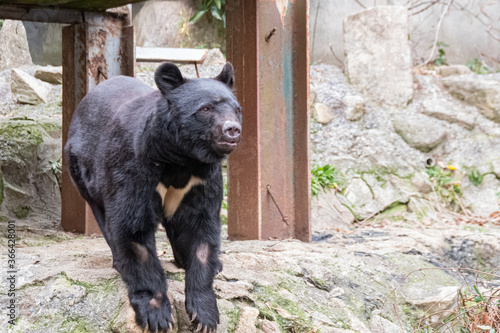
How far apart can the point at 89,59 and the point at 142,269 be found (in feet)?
8.71

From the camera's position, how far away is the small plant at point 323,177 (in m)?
7.17

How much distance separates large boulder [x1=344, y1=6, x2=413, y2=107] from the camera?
327 inches

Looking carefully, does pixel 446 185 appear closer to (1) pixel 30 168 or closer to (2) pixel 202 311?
(1) pixel 30 168

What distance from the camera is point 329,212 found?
6.89 meters

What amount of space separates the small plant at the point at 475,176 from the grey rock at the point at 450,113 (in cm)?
79

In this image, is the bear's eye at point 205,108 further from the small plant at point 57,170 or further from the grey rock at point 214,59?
the grey rock at point 214,59

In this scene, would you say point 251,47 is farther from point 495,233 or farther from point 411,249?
point 495,233

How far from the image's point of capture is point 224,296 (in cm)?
318

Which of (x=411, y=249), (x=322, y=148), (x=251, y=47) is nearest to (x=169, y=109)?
(x=251, y=47)

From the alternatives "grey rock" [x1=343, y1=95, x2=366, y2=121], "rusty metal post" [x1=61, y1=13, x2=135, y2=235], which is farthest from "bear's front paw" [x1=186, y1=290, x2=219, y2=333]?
"grey rock" [x1=343, y1=95, x2=366, y2=121]

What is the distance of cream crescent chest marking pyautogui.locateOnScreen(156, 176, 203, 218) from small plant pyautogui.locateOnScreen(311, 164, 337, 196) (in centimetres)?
421

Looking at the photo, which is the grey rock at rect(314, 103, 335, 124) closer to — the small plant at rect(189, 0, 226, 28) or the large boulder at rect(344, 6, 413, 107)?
the large boulder at rect(344, 6, 413, 107)

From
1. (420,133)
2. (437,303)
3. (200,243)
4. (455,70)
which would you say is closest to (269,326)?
(200,243)

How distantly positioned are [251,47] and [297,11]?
2.22 feet
